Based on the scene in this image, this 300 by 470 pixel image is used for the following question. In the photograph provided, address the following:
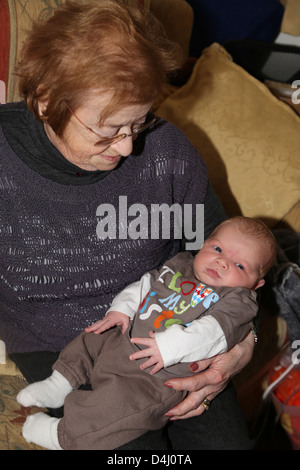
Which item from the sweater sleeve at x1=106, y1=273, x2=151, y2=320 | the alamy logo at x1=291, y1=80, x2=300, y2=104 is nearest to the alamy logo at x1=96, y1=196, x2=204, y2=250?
the sweater sleeve at x1=106, y1=273, x2=151, y2=320

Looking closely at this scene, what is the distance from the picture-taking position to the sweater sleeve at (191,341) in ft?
3.66

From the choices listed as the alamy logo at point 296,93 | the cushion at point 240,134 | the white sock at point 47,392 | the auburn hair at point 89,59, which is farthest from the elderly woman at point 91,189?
the alamy logo at point 296,93

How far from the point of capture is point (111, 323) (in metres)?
1.26

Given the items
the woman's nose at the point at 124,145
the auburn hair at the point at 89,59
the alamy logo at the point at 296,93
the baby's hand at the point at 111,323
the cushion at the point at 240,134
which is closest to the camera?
the auburn hair at the point at 89,59

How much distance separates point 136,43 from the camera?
1068 mm

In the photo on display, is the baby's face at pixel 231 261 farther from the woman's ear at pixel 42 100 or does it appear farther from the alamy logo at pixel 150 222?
the woman's ear at pixel 42 100

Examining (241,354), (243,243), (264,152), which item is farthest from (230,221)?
(264,152)

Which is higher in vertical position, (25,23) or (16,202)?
(25,23)

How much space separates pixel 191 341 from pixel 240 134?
0.89m

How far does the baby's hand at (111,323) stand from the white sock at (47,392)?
14 centimetres

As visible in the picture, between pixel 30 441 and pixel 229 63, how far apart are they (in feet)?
4.73

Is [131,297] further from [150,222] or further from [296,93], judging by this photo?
[296,93]
